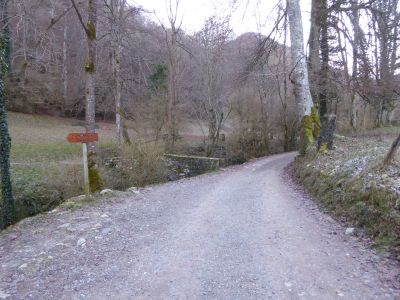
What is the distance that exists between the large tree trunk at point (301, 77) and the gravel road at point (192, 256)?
6320 millimetres

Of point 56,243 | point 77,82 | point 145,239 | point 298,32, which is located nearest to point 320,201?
point 145,239

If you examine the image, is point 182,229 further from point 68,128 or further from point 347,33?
point 68,128

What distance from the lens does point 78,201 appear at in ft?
27.1

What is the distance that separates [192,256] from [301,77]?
10323 mm

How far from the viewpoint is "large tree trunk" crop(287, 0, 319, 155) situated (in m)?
13.1

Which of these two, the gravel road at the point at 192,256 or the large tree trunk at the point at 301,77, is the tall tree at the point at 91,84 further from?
the large tree trunk at the point at 301,77

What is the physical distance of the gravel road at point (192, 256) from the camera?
156 inches

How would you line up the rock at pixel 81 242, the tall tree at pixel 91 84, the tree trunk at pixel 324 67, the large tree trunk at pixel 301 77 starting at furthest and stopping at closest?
the tree trunk at pixel 324 67 < the large tree trunk at pixel 301 77 < the tall tree at pixel 91 84 < the rock at pixel 81 242

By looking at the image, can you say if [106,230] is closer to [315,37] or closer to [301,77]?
[301,77]

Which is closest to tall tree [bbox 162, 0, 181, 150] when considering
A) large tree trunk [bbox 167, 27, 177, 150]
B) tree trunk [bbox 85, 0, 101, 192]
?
large tree trunk [bbox 167, 27, 177, 150]

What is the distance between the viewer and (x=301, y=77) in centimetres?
1346

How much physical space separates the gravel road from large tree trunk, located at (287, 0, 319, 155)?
20.7 feet

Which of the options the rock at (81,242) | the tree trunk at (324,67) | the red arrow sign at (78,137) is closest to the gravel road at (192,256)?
the rock at (81,242)

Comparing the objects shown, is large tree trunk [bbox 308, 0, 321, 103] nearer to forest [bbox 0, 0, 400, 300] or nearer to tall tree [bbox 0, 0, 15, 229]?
forest [bbox 0, 0, 400, 300]
